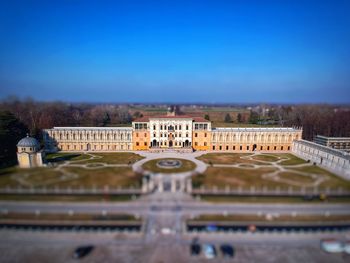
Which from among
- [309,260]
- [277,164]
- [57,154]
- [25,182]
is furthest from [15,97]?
[309,260]

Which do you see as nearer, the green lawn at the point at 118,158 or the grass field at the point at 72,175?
the grass field at the point at 72,175

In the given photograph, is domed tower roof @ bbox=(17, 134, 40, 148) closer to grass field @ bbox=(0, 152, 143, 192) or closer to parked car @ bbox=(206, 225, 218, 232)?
grass field @ bbox=(0, 152, 143, 192)

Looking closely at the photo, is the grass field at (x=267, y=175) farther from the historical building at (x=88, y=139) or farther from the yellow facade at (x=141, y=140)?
the historical building at (x=88, y=139)

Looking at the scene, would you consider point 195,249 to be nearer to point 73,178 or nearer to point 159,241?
point 159,241

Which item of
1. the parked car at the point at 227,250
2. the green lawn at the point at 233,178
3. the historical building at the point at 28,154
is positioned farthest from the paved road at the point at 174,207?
the historical building at the point at 28,154

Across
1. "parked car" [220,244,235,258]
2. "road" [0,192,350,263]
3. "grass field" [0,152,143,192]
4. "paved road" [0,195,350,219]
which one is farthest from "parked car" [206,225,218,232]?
"grass field" [0,152,143,192]

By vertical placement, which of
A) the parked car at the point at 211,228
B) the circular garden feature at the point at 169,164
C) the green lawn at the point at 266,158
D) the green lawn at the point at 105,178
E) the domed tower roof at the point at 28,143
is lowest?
the parked car at the point at 211,228
